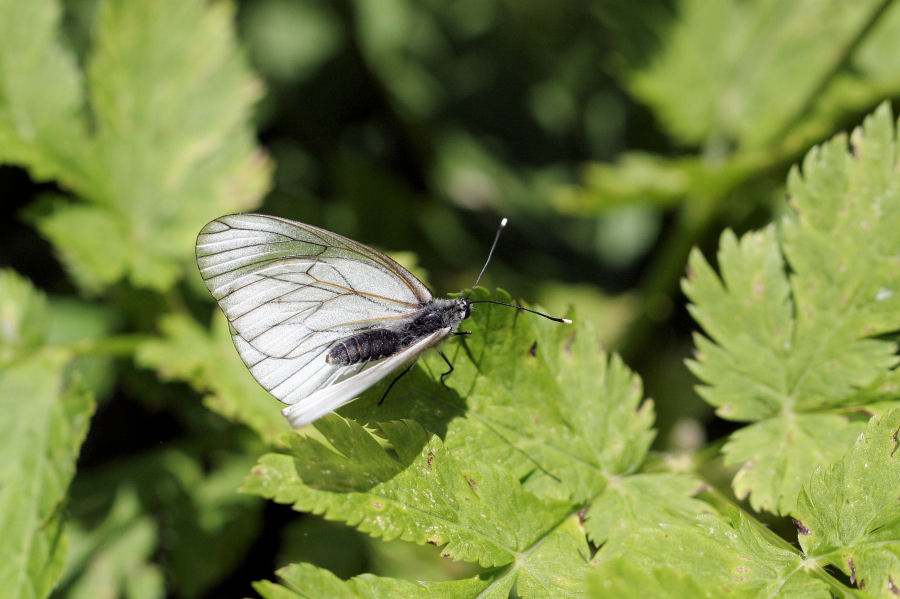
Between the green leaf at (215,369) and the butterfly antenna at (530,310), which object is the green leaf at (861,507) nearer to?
the butterfly antenna at (530,310)

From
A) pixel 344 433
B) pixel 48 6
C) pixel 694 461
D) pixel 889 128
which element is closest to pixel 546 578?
pixel 344 433

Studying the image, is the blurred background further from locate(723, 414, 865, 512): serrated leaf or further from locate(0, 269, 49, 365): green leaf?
locate(723, 414, 865, 512): serrated leaf

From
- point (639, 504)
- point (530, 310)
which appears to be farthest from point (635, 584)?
point (530, 310)

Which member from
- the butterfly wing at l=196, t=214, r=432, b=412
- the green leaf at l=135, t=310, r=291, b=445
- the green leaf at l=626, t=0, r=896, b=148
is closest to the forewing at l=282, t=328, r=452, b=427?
the butterfly wing at l=196, t=214, r=432, b=412

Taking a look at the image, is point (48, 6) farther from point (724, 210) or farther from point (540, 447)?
point (724, 210)

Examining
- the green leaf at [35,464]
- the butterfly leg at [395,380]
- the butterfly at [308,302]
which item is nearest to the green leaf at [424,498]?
the butterfly leg at [395,380]

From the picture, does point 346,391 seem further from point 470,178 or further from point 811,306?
point 470,178
